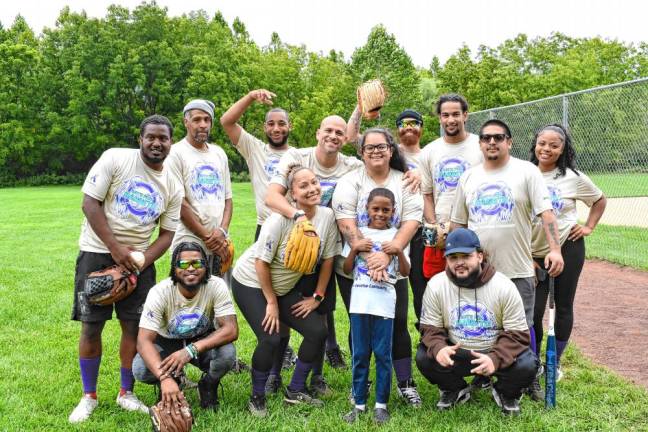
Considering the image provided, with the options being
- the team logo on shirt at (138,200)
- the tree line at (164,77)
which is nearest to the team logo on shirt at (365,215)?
the team logo on shirt at (138,200)

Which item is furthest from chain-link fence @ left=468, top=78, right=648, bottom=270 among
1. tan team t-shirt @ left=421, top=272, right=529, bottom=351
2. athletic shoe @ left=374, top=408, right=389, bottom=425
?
athletic shoe @ left=374, top=408, right=389, bottom=425

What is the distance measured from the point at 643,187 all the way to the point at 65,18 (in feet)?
148

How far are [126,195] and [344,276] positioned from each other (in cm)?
161

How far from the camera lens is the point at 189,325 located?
164 inches

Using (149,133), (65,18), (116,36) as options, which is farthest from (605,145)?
(65,18)

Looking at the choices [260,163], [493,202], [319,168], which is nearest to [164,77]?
[260,163]

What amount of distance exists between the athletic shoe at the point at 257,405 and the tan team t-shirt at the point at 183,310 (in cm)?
56

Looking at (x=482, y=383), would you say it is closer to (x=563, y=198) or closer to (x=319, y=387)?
(x=319, y=387)

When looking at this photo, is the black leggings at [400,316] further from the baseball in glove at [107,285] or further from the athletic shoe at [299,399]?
the baseball in glove at [107,285]

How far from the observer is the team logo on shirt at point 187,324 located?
4129mm

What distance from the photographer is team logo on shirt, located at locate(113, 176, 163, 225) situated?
4082 mm

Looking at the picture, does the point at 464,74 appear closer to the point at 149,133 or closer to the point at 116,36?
the point at 116,36

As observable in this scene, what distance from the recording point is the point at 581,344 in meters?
5.72

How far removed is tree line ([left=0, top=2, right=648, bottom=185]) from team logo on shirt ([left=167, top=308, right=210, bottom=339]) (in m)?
32.1
